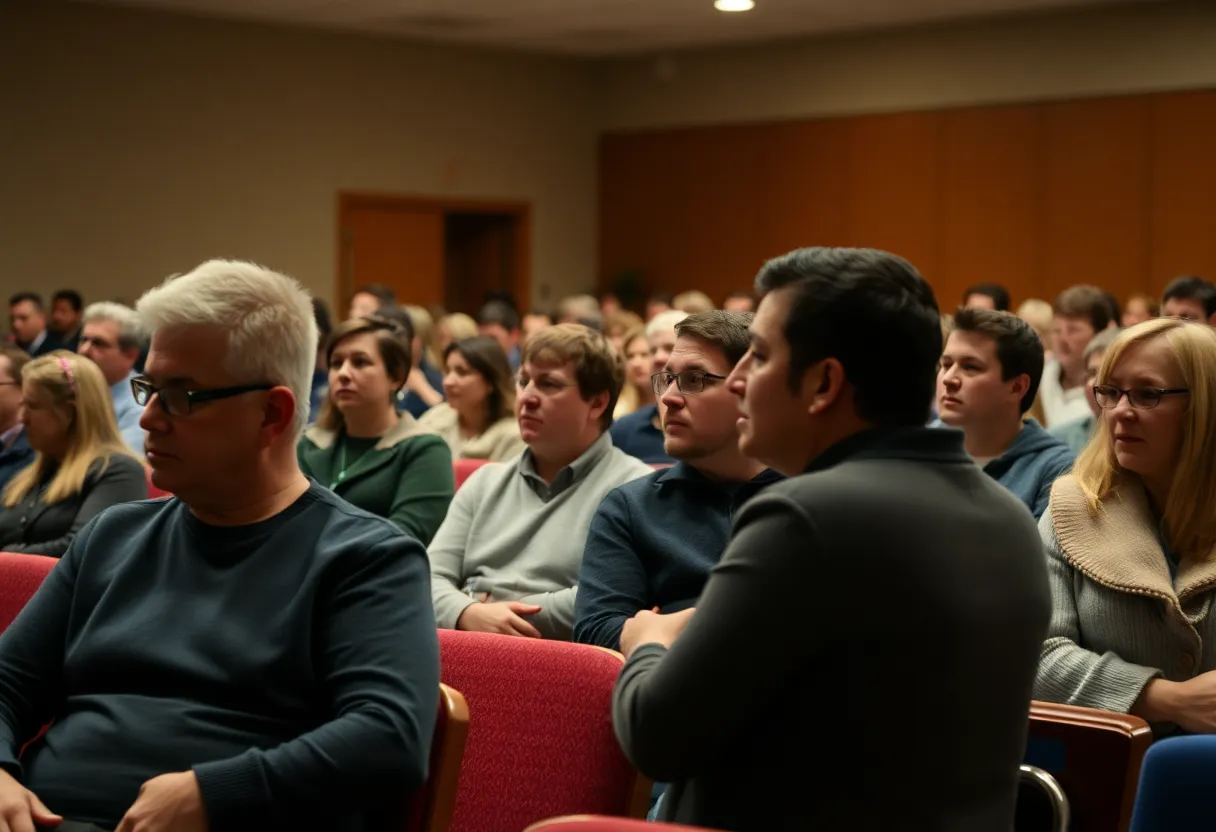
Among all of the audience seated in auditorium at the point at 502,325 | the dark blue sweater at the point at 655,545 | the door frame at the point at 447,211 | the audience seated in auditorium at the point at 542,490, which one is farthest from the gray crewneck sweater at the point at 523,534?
the door frame at the point at 447,211

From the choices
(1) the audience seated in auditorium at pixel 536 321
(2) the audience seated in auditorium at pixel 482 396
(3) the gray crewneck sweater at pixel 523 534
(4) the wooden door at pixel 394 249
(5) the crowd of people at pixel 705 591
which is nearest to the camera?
(5) the crowd of people at pixel 705 591

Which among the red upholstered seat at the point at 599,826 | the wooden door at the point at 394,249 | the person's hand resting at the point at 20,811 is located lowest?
the person's hand resting at the point at 20,811

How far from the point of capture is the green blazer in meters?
4.29

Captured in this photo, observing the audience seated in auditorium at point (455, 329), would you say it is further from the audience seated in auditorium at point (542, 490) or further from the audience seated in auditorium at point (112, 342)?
the audience seated in auditorium at point (542, 490)

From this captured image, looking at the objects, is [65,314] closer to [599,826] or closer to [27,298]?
[27,298]

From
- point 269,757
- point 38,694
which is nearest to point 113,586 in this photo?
point 38,694

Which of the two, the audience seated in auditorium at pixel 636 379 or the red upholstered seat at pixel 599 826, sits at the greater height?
the audience seated in auditorium at pixel 636 379

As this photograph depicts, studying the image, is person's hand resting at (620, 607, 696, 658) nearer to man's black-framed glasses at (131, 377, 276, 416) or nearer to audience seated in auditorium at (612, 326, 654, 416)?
man's black-framed glasses at (131, 377, 276, 416)

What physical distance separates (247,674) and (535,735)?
50 centimetres

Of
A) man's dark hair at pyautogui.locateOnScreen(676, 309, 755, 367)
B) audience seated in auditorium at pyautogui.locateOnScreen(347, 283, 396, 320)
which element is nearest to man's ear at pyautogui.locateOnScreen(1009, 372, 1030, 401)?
man's dark hair at pyautogui.locateOnScreen(676, 309, 755, 367)

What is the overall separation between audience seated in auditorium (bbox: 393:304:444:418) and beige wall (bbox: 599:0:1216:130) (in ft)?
15.5

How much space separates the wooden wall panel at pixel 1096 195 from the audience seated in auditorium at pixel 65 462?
8789 mm

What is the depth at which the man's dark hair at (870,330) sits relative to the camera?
5.57 ft

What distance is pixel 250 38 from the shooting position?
40.5 ft
